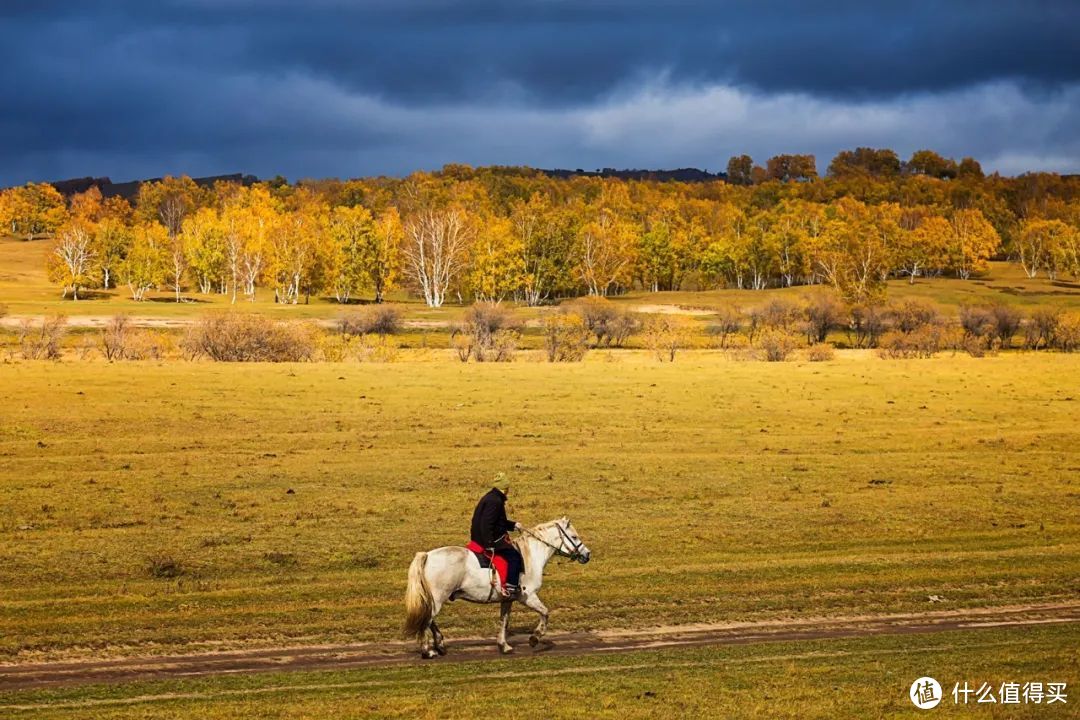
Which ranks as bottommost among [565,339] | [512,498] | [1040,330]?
[512,498]

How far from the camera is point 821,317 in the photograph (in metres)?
93.8

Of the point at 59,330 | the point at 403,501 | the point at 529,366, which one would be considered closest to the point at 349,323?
the point at 59,330

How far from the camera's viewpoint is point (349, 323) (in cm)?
8756

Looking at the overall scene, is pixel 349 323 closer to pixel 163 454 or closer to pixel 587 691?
pixel 163 454

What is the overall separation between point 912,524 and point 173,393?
3009cm

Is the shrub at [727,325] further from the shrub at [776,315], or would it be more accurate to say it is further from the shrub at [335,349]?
the shrub at [335,349]

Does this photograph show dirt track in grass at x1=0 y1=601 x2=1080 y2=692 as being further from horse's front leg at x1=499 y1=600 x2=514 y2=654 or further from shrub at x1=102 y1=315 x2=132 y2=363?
shrub at x1=102 y1=315 x2=132 y2=363

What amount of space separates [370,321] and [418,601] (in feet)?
248

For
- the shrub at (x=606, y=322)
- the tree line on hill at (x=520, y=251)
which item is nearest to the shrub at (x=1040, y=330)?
the tree line on hill at (x=520, y=251)

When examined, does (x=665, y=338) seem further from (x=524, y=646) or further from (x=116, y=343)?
(x=524, y=646)

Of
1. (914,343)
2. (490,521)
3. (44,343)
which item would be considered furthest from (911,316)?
(490,521)

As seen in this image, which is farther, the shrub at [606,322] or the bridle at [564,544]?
the shrub at [606,322]

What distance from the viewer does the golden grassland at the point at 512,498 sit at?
19.9 metres

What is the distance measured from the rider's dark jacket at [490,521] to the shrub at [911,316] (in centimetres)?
7663
